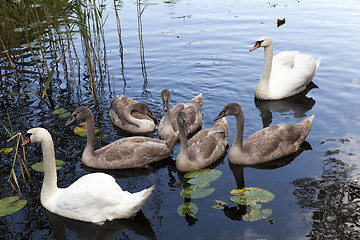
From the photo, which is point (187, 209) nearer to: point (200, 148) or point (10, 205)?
point (200, 148)

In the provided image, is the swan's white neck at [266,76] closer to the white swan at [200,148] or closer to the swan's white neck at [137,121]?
the white swan at [200,148]

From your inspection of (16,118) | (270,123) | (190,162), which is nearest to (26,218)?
Result: (190,162)

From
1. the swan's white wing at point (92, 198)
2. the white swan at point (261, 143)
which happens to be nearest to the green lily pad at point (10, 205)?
the swan's white wing at point (92, 198)

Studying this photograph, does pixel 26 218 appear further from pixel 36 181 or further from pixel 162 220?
pixel 162 220

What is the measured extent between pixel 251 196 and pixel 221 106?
4.25m

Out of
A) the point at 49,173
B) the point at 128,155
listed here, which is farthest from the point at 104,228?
the point at 128,155

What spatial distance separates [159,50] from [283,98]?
216 inches

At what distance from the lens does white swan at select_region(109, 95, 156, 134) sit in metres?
9.59

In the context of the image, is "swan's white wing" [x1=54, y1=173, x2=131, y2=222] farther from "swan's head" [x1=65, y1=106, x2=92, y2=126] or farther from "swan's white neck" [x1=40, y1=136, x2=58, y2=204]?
"swan's head" [x1=65, y1=106, x2=92, y2=126]

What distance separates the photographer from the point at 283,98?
1128 centimetres

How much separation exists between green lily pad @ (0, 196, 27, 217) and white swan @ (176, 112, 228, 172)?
286cm

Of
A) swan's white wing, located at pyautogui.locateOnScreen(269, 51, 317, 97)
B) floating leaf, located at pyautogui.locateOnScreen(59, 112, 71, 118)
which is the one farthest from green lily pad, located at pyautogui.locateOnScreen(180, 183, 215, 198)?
swan's white wing, located at pyautogui.locateOnScreen(269, 51, 317, 97)

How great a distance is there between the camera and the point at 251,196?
684cm

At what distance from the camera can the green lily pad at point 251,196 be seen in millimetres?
6715
